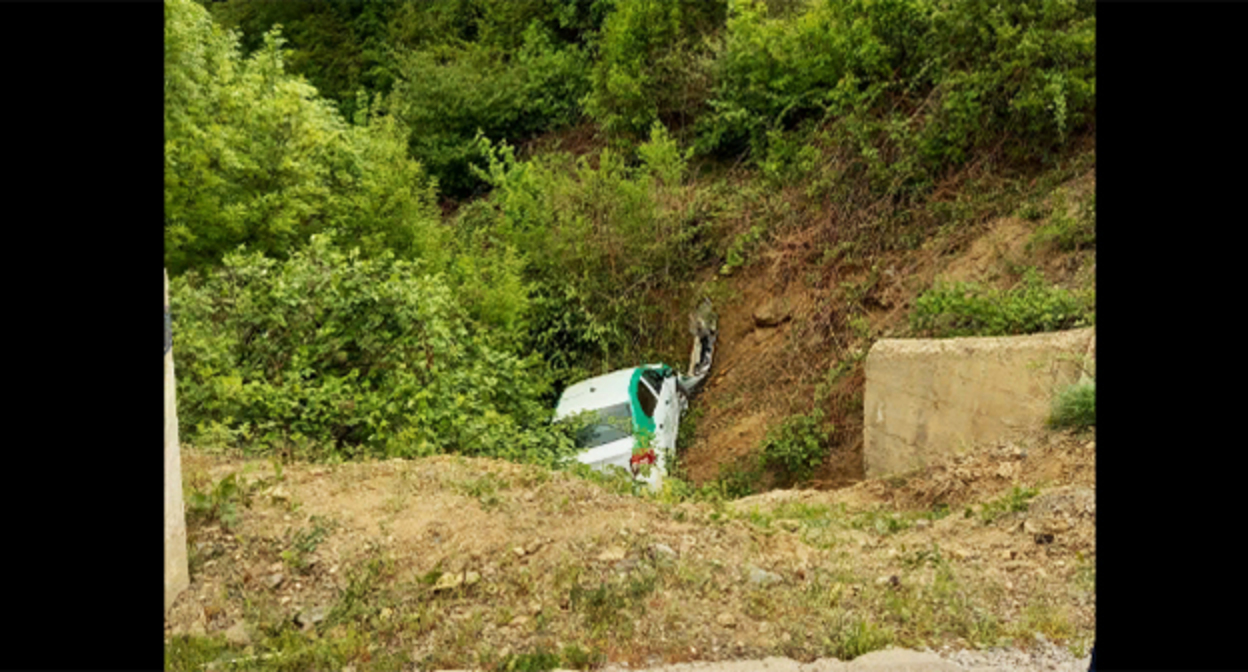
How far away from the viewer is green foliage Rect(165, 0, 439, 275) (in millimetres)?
12477

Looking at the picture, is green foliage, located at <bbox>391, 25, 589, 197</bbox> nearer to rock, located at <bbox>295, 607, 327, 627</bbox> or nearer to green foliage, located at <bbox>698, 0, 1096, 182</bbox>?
green foliage, located at <bbox>698, 0, 1096, 182</bbox>

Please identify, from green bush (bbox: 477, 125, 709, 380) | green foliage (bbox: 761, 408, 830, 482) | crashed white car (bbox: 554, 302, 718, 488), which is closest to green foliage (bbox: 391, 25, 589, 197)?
green bush (bbox: 477, 125, 709, 380)

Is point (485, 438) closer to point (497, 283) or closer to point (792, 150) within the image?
point (497, 283)

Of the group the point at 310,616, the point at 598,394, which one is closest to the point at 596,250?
the point at 598,394

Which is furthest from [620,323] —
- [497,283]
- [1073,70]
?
[1073,70]

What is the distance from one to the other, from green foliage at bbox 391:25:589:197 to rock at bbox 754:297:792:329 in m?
8.78

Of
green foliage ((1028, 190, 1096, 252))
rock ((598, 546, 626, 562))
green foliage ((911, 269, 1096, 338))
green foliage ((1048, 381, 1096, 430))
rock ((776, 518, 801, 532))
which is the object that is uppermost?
green foliage ((1028, 190, 1096, 252))

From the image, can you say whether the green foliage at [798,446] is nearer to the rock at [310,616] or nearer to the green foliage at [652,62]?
the rock at [310,616]

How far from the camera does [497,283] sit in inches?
560

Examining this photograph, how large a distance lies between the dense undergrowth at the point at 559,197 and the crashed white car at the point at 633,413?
523 millimetres

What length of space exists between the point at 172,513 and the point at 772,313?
36.1 feet

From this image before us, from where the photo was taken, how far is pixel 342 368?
34.0 feet

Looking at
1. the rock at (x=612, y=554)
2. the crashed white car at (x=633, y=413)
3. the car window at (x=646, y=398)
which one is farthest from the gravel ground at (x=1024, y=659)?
the car window at (x=646, y=398)

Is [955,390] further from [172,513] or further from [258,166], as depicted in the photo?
[258,166]
